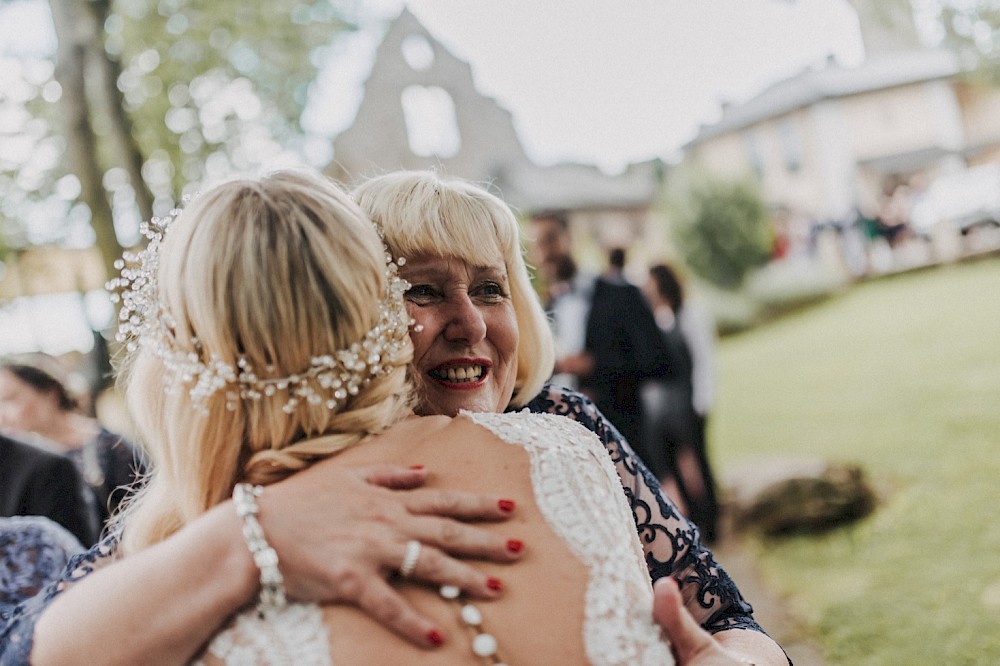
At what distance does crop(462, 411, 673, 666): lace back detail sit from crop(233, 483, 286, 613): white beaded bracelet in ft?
1.45

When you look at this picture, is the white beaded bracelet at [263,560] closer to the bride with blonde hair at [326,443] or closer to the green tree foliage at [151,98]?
the bride with blonde hair at [326,443]

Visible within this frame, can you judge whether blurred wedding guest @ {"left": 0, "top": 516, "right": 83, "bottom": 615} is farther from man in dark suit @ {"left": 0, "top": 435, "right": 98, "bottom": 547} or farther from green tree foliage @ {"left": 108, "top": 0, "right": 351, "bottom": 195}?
green tree foliage @ {"left": 108, "top": 0, "right": 351, "bottom": 195}

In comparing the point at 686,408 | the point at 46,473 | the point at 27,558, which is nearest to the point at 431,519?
the point at 27,558

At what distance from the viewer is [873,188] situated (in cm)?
2523

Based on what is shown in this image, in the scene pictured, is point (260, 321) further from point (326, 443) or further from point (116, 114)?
point (116, 114)

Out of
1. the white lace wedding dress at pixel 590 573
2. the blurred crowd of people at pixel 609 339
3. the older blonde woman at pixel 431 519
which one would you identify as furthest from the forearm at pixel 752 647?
the blurred crowd of people at pixel 609 339

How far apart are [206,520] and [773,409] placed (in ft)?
40.8

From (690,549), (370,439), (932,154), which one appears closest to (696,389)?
(690,549)

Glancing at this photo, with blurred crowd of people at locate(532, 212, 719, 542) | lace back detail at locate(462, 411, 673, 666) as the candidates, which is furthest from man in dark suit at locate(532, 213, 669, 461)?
lace back detail at locate(462, 411, 673, 666)

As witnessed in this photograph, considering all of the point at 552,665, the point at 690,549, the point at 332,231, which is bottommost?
the point at 690,549

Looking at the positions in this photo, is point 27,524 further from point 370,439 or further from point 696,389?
point 696,389

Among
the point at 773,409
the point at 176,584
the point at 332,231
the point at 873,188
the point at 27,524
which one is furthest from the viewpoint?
the point at 873,188

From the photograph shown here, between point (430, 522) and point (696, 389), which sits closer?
point (430, 522)

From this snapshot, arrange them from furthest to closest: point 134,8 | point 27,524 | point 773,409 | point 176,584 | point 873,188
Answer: point 873,188 < point 773,409 < point 134,8 < point 27,524 < point 176,584
